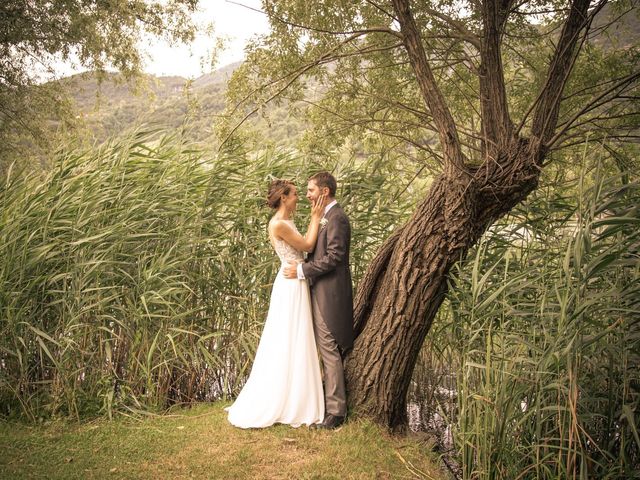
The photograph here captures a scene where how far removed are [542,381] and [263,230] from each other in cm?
313

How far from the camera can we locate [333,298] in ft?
15.5

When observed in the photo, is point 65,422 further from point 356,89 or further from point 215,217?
point 356,89

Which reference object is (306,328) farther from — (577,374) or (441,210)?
(577,374)

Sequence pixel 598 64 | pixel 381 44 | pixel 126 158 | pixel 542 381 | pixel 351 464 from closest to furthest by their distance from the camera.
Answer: pixel 542 381 < pixel 351 464 < pixel 126 158 < pixel 381 44 < pixel 598 64

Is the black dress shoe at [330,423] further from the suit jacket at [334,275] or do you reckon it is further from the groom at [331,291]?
the suit jacket at [334,275]

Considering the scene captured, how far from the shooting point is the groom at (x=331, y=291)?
4676 mm

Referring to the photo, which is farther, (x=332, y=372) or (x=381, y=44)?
(x=381, y=44)

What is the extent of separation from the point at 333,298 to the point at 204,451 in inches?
59.5

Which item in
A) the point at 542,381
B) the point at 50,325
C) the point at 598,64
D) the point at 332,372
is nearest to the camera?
the point at 542,381

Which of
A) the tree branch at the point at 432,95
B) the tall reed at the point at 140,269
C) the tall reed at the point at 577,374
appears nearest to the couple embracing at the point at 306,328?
the tall reed at the point at 140,269

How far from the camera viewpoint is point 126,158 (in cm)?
555

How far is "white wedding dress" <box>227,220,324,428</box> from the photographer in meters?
4.66

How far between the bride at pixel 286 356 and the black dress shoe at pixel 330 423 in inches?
2.0

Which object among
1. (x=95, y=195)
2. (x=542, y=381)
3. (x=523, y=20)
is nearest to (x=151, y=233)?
(x=95, y=195)
